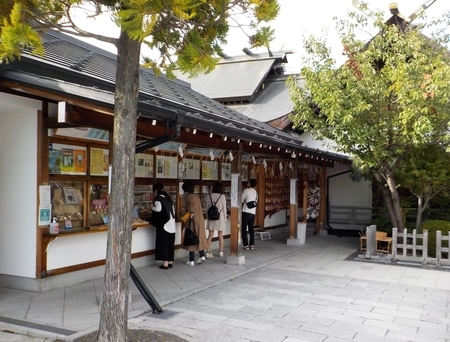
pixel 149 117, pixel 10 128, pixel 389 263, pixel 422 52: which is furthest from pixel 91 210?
pixel 422 52

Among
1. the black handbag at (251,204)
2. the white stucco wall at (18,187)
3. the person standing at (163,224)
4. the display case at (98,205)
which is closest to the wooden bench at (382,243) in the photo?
the black handbag at (251,204)

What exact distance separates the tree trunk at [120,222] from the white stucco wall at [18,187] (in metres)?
2.93

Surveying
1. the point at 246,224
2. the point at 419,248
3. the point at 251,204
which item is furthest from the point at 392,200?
the point at 246,224

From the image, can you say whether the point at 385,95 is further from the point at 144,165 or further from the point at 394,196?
the point at 144,165

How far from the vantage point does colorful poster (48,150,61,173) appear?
6.89 metres

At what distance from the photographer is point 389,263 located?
10305 millimetres

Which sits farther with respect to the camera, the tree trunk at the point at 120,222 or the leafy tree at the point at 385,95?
the leafy tree at the point at 385,95

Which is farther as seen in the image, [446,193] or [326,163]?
[326,163]

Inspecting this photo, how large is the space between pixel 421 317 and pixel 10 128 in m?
6.88

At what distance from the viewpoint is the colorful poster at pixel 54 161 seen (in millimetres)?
6891

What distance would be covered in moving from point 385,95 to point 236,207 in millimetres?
4710

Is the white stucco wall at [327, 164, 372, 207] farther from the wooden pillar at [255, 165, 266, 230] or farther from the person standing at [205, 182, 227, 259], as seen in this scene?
the person standing at [205, 182, 227, 259]

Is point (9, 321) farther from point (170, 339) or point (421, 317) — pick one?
point (421, 317)

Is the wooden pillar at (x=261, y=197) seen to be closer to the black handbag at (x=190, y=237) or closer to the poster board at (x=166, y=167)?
the poster board at (x=166, y=167)
